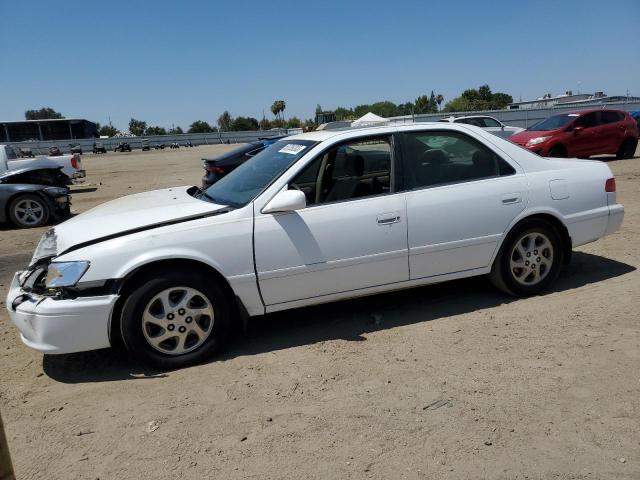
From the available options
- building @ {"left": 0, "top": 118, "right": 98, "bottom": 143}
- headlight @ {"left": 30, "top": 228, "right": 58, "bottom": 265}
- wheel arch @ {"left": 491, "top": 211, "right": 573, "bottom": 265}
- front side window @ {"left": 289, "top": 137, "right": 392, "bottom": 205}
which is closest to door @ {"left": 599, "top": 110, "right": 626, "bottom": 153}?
wheel arch @ {"left": 491, "top": 211, "right": 573, "bottom": 265}

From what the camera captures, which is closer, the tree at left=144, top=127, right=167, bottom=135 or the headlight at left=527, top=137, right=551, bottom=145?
the headlight at left=527, top=137, right=551, bottom=145

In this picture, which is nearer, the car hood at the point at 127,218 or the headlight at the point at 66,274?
the headlight at the point at 66,274

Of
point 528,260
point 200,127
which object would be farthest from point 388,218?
point 200,127

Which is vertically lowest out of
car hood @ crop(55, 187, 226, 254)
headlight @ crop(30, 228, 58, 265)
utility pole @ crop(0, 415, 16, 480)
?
utility pole @ crop(0, 415, 16, 480)

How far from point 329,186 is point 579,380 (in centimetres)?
222

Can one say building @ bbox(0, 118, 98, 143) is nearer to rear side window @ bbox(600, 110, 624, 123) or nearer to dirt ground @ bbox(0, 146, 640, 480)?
rear side window @ bbox(600, 110, 624, 123)

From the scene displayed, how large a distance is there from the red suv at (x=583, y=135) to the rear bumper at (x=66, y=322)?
42.4 ft

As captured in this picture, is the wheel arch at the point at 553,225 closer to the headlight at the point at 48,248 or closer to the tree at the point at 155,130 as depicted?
the headlight at the point at 48,248

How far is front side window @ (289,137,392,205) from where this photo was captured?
4145 mm

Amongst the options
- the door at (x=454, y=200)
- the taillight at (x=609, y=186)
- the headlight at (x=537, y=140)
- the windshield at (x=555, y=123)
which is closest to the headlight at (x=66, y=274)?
the door at (x=454, y=200)

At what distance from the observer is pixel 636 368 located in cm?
336

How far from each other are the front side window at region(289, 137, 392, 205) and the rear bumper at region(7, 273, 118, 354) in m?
1.66

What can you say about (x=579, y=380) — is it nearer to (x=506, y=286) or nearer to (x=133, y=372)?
(x=506, y=286)

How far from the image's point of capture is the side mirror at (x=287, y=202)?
12.4 feet
